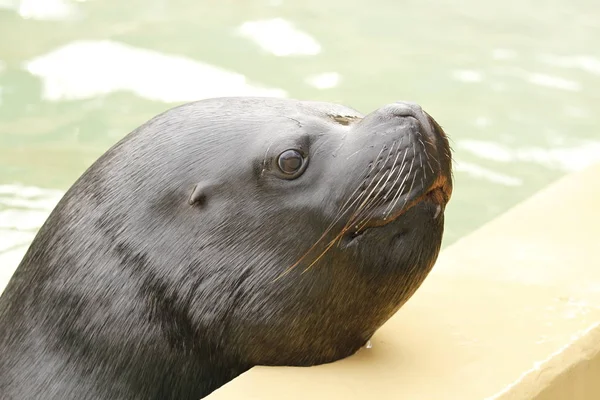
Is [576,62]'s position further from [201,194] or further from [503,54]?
[201,194]

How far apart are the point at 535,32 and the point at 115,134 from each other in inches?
158

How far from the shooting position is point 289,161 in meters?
3.37

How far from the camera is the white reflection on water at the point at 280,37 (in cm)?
870

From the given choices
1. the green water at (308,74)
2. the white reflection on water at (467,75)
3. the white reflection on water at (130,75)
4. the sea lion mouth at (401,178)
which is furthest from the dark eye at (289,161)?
the white reflection on water at (467,75)

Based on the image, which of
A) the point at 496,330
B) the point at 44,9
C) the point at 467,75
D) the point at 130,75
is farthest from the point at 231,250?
the point at 44,9

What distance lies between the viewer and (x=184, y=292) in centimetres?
340

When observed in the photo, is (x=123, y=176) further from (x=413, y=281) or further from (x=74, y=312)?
(x=413, y=281)

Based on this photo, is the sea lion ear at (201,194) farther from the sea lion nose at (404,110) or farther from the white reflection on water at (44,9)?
the white reflection on water at (44,9)

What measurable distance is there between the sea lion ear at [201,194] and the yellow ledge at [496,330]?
0.48 meters

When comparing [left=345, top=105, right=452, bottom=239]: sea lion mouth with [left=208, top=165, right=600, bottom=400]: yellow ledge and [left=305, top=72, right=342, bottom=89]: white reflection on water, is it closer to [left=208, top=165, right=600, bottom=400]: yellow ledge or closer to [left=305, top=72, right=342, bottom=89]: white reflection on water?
[left=208, top=165, right=600, bottom=400]: yellow ledge

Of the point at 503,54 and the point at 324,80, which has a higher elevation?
the point at 324,80

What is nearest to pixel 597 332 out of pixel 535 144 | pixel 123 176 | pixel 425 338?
pixel 425 338

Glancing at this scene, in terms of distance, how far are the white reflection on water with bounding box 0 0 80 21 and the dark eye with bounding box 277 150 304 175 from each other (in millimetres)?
5850

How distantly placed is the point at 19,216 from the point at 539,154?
3.13 metres
